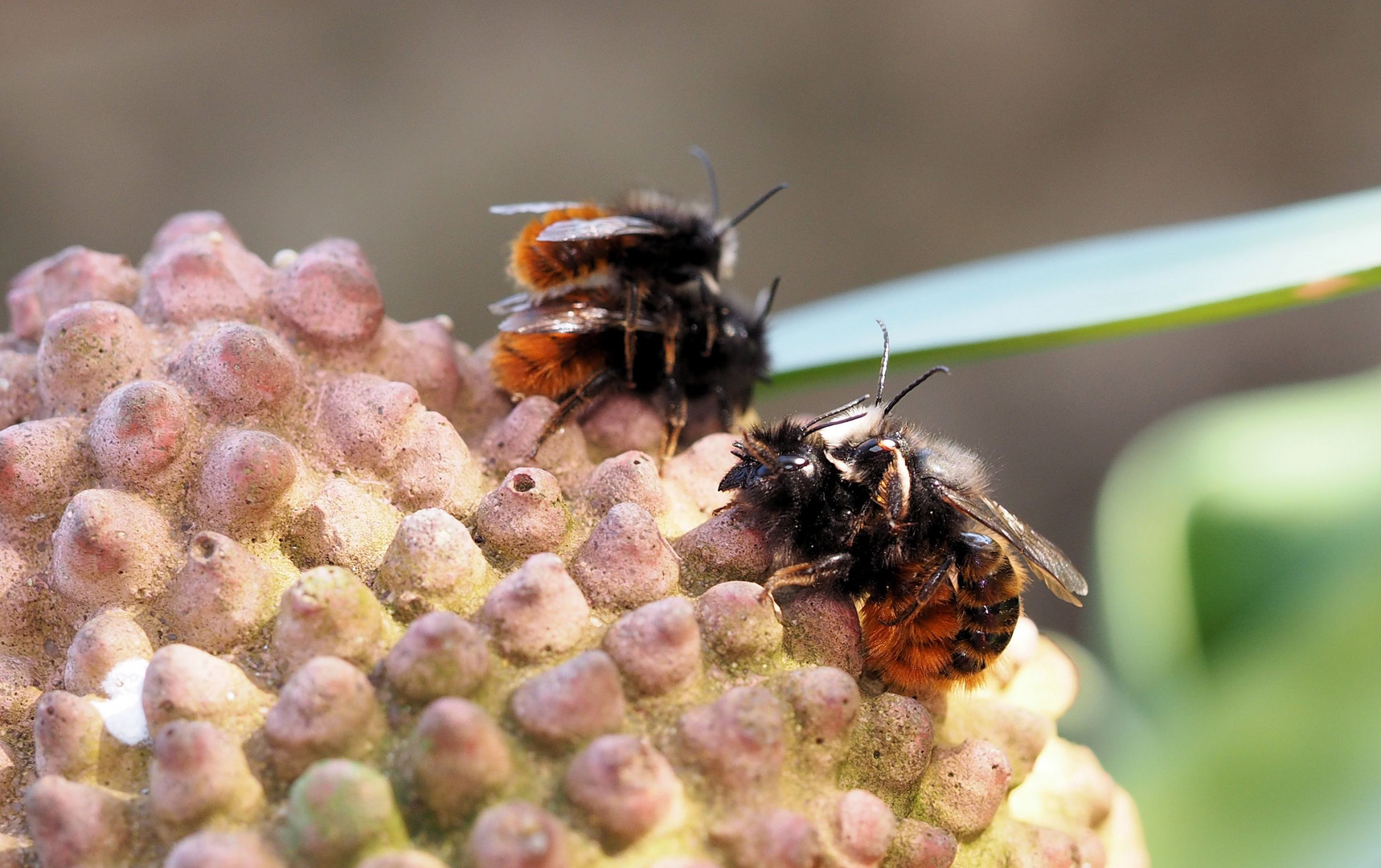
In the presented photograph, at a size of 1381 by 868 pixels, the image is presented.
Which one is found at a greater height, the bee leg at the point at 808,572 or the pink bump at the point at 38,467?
the pink bump at the point at 38,467

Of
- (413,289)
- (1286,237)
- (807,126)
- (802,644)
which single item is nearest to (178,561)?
(802,644)

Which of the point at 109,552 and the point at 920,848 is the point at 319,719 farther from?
the point at 920,848

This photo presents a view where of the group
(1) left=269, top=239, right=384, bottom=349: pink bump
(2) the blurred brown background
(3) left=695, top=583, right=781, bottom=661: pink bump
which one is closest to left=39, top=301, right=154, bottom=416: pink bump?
(1) left=269, top=239, right=384, bottom=349: pink bump

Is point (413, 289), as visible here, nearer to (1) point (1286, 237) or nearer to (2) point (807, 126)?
(2) point (807, 126)

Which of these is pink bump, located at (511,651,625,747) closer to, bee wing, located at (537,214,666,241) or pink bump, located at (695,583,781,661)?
pink bump, located at (695,583,781,661)

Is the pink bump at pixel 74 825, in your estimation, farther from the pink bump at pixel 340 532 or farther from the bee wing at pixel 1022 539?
the bee wing at pixel 1022 539

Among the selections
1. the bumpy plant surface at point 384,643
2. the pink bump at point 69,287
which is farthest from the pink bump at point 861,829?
the pink bump at point 69,287
